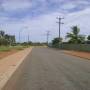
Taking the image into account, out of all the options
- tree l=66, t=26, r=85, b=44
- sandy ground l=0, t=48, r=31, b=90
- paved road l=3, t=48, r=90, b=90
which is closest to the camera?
paved road l=3, t=48, r=90, b=90

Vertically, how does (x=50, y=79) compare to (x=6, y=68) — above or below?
above

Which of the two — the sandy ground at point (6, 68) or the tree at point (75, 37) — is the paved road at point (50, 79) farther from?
the tree at point (75, 37)

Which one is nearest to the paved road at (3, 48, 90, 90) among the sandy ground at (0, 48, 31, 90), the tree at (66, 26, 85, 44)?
the sandy ground at (0, 48, 31, 90)

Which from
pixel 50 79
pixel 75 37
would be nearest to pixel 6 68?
pixel 50 79

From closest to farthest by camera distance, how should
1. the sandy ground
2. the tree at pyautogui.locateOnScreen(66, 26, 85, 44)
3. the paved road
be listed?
the paved road < the sandy ground < the tree at pyautogui.locateOnScreen(66, 26, 85, 44)

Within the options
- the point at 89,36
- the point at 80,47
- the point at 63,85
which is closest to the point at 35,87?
the point at 63,85

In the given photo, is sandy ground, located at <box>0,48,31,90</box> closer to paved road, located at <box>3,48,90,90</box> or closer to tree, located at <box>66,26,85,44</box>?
paved road, located at <box>3,48,90,90</box>

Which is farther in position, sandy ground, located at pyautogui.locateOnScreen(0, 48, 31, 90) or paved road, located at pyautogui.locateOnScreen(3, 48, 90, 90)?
sandy ground, located at pyautogui.locateOnScreen(0, 48, 31, 90)

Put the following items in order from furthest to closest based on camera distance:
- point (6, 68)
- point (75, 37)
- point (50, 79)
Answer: point (75, 37), point (6, 68), point (50, 79)

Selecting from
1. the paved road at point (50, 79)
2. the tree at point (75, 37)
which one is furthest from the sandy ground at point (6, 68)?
the tree at point (75, 37)

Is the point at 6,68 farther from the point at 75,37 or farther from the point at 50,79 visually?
the point at 75,37

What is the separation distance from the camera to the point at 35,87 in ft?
39.8

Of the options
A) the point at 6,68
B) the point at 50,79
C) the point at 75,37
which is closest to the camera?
the point at 50,79

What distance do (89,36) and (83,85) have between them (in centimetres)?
13705
